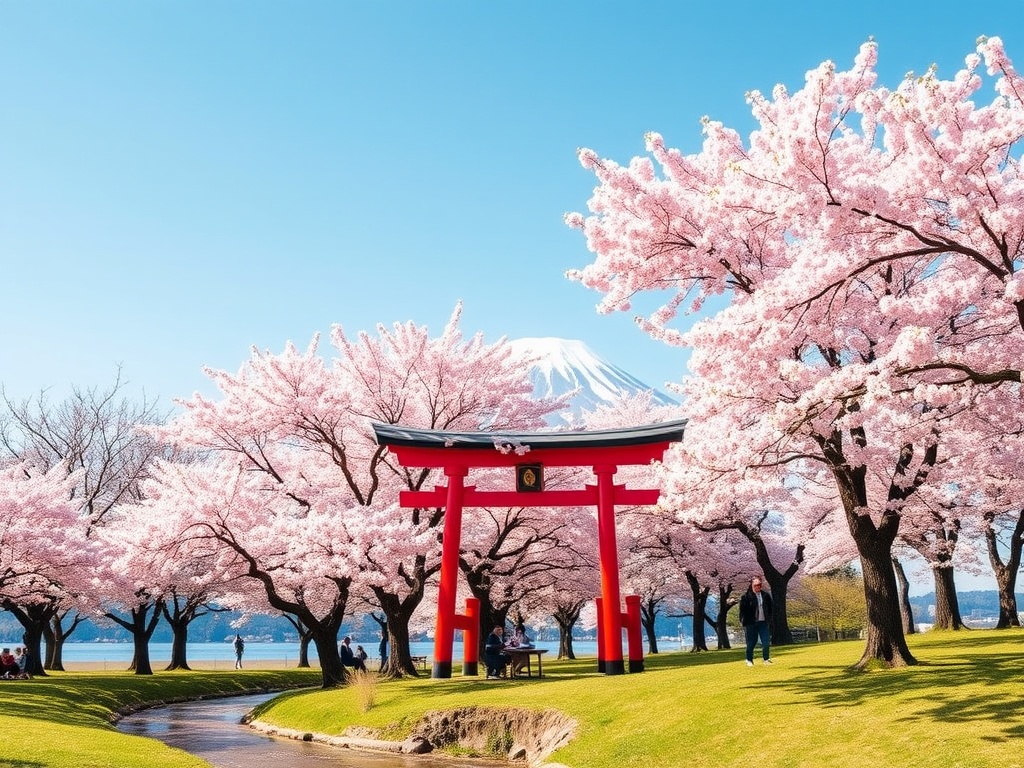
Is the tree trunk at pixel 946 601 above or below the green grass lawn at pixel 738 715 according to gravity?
above

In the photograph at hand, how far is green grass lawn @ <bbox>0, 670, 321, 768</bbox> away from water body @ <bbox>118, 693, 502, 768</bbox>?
965mm

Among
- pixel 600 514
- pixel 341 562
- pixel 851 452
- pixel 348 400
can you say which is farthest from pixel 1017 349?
pixel 348 400

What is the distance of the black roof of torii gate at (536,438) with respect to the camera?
21016 millimetres

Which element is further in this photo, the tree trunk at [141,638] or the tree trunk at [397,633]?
the tree trunk at [141,638]

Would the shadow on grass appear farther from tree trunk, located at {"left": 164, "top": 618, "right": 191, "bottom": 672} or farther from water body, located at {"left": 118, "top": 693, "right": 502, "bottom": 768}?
tree trunk, located at {"left": 164, "top": 618, "right": 191, "bottom": 672}

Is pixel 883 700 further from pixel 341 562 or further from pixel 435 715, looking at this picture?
pixel 341 562

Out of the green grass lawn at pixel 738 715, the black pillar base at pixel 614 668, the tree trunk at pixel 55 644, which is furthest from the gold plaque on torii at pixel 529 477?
the tree trunk at pixel 55 644

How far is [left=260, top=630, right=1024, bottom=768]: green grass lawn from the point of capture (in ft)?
31.6

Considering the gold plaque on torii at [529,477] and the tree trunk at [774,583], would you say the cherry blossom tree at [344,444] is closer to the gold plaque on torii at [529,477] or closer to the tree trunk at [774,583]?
the gold plaque on torii at [529,477]

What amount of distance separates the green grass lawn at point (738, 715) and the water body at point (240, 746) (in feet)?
3.35

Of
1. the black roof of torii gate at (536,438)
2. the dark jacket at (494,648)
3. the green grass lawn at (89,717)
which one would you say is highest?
the black roof of torii gate at (536,438)

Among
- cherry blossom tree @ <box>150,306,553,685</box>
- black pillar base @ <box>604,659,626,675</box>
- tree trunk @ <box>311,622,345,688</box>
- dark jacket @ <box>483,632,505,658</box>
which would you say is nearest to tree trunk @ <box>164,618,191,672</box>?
cherry blossom tree @ <box>150,306,553,685</box>

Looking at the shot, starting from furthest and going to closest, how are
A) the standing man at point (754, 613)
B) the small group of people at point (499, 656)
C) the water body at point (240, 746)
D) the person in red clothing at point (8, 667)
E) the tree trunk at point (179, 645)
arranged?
the tree trunk at point (179, 645), the person in red clothing at point (8, 667), the small group of people at point (499, 656), the standing man at point (754, 613), the water body at point (240, 746)

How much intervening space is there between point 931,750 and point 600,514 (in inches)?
475
